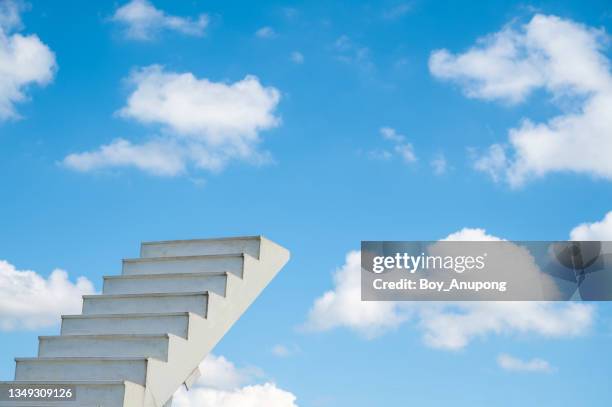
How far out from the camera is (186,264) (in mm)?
5391

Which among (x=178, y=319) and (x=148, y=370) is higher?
(x=178, y=319)

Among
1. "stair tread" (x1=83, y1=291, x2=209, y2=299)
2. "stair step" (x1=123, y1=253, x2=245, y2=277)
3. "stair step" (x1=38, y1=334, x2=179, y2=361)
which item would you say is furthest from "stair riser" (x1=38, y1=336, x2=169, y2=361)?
"stair step" (x1=123, y1=253, x2=245, y2=277)

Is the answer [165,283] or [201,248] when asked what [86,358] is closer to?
[165,283]

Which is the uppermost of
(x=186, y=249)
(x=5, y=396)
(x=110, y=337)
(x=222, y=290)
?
(x=186, y=249)

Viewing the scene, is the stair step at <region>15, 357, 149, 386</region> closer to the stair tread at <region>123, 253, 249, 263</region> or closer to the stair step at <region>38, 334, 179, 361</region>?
the stair step at <region>38, 334, 179, 361</region>

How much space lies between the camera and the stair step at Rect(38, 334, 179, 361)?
14.6 ft

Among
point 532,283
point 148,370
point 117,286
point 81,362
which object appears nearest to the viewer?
point 148,370

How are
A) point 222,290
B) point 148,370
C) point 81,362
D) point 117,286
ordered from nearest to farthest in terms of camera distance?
point 148,370 < point 81,362 < point 222,290 < point 117,286

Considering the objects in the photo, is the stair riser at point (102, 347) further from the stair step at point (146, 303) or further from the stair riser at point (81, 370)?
the stair step at point (146, 303)

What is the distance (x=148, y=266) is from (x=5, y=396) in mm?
1467

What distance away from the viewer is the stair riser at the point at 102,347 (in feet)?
14.6

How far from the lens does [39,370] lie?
15.3 ft

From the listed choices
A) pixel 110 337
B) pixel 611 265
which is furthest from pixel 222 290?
pixel 611 265

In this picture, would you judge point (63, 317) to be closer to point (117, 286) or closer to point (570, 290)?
point (117, 286)
